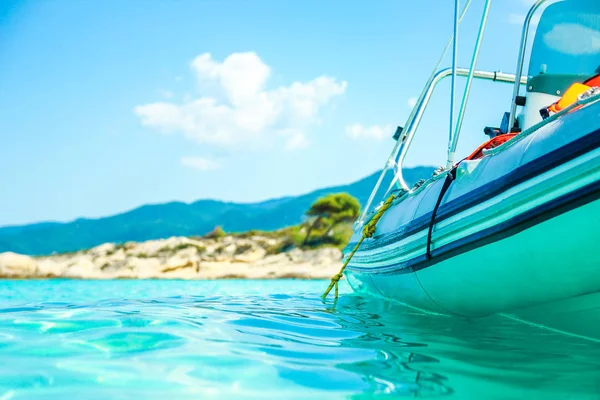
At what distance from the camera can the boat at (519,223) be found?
6.72ft

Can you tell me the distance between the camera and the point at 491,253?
245 cm

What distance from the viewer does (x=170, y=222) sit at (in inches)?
2539

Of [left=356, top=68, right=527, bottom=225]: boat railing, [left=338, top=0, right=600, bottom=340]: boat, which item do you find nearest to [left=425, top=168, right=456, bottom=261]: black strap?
[left=338, top=0, right=600, bottom=340]: boat

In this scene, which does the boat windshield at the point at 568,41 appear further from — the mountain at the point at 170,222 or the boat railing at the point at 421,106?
the mountain at the point at 170,222

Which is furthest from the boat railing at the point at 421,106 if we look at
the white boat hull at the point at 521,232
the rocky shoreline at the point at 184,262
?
the rocky shoreline at the point at 184,262

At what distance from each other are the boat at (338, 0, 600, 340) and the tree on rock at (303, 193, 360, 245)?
2163 cm

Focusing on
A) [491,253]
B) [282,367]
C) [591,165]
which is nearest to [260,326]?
[282,367]

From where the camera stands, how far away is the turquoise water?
162 centimetres

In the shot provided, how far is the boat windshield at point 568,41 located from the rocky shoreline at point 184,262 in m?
15.1

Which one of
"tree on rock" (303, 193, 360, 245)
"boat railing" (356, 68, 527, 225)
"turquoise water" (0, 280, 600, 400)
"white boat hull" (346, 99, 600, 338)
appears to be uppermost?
"tree on rock" (303, 193, 360, 245)

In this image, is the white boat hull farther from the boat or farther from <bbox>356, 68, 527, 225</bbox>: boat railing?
<bbox>356, 68, 527, 225</bbox>: boat railing

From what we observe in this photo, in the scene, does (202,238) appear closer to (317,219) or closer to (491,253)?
(317,219)

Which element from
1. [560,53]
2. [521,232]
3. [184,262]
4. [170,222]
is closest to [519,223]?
[521,232]

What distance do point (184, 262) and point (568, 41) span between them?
19.1 m
